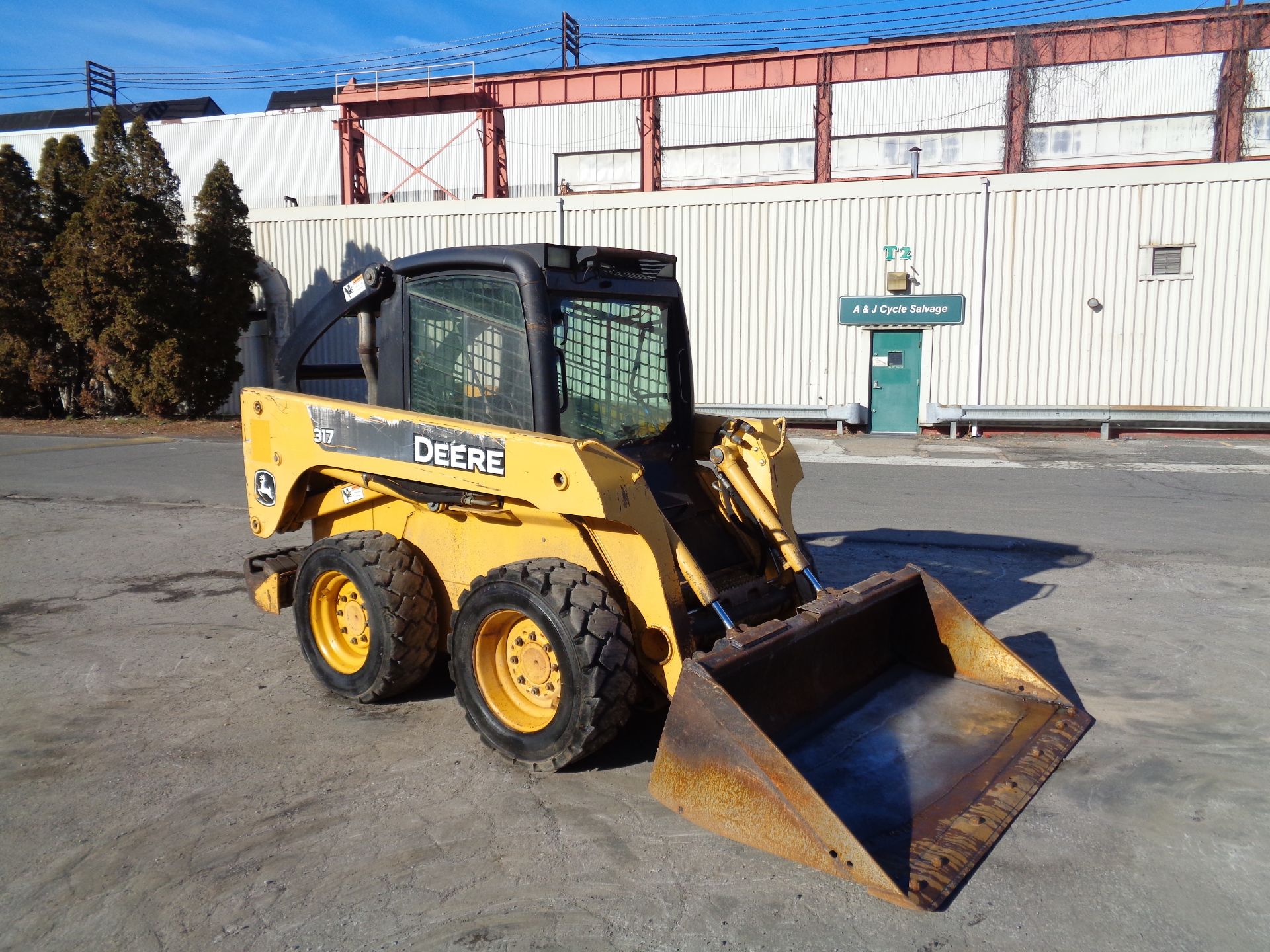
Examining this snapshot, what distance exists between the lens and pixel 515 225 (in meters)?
21.7

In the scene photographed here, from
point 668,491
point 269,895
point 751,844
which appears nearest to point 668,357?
Result: point 668,491

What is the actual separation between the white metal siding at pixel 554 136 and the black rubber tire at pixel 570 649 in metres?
27.3

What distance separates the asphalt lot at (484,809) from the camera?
10.3 feet

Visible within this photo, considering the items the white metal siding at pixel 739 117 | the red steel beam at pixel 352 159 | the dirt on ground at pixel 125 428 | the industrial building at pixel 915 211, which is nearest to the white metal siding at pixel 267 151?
the industrial building at pixel 915 211

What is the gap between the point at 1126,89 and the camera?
26.1m

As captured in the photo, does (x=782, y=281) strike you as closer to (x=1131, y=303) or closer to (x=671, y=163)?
(x=1131, y=303)

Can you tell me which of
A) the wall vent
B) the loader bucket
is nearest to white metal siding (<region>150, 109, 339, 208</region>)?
the wall vent

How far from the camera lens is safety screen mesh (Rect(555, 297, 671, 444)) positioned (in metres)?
4.64

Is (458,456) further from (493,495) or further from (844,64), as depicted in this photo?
(844,64)

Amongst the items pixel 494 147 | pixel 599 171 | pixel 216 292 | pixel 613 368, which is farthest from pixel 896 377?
pixel 494 147

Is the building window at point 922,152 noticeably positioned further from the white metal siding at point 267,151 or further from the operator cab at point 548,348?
the operator cab at point 548,348

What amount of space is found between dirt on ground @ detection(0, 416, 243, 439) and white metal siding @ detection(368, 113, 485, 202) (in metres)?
14.3

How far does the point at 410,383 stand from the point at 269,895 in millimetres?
2518

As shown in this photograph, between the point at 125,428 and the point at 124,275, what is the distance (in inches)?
123
